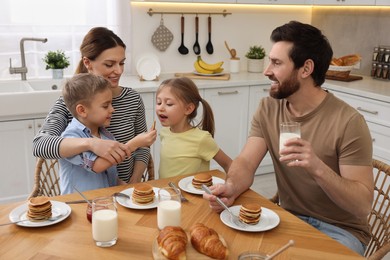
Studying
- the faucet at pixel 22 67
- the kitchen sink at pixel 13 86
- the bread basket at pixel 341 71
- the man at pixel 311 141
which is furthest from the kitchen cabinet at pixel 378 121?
the kitchen sink at pixel 13 86

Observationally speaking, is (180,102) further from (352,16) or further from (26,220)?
(352,16)

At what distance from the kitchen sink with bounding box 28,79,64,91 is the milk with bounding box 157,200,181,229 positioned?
2.30 metres

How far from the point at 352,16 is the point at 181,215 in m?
3.30

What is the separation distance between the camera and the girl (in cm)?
205

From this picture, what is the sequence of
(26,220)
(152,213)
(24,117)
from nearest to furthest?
(26,220) → (152,213) → (24,117)

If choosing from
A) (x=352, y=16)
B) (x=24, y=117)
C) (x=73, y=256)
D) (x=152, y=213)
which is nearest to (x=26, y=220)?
(x=73, y=256)

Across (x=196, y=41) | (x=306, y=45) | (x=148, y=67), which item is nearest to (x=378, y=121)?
(x=306, y=45)

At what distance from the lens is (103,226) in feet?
4.26

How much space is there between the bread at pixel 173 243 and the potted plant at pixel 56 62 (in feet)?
8.18

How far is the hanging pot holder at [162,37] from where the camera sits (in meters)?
3.90

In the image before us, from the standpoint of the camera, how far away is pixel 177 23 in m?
3.98

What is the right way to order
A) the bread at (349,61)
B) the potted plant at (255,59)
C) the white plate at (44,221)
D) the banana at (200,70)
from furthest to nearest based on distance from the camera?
the potted plant at (255,59) < the banana at (200,70) < the bread at (349,61) < the white plate at (44,221)

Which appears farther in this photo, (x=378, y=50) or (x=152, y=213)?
(x=378, y=50)

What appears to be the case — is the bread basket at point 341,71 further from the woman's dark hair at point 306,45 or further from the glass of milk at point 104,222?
the glass of milk at point 104,222
